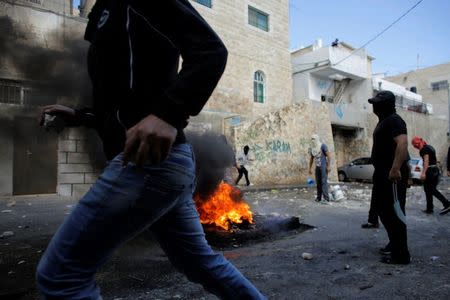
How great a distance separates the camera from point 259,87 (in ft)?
64.0

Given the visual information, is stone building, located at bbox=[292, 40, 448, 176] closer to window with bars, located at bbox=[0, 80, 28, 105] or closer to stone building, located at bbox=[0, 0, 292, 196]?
stone building, located at bbox=[0, 0, 292, 196]

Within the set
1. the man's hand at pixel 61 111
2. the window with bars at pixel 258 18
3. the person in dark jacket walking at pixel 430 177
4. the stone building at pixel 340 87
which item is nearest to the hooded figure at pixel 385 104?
the man's hand at pixel 61 111

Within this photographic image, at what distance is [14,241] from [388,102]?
498cm

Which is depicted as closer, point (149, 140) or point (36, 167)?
point (149, 140)

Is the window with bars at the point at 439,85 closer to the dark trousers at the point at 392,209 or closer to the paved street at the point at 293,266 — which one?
the paved street at the point at 293,266

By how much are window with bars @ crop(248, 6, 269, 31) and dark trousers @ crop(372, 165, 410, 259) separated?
16.9 meters

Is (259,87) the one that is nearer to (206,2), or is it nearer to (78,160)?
(206,2)

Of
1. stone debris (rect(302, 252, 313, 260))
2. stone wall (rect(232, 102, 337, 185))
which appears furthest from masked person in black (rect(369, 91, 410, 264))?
stone wall (rect(232, 102, 337, 185))

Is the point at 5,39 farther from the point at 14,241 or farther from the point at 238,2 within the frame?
the point at 238,2

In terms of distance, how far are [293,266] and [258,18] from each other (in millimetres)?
18413

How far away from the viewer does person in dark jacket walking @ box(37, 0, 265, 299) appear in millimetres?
1171

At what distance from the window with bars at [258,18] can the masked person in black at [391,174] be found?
16.6 m

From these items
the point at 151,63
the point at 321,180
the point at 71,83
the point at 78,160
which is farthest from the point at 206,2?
the point at 151,63

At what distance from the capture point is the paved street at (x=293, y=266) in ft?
9.16
